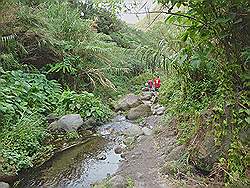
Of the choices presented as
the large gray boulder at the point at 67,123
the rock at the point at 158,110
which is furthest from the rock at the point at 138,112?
the large gray boulder at the point at 67,123

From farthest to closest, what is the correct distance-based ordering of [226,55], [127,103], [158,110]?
[127,103]
[158,110]
[226,55]

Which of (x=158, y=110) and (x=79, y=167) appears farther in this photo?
(x=158, y=110)

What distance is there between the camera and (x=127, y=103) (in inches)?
273

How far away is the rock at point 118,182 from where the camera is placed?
2.79 metres

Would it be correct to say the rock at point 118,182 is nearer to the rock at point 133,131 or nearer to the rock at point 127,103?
the rock at point 133,131

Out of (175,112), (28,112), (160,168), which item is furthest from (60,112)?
(160,168)

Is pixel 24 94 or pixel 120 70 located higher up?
pixel 120 70

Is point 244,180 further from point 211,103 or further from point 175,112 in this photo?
point 175,112

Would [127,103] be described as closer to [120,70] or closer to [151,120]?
[151,120]

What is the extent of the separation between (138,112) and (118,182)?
3382 mm

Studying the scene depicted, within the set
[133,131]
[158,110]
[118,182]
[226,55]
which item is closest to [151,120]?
[158,110]

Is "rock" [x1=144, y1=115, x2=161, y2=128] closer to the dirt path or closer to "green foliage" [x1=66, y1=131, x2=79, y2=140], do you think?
the dirt path

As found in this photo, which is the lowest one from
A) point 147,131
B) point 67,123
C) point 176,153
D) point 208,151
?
point 67,123

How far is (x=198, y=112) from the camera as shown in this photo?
295 centimetres
